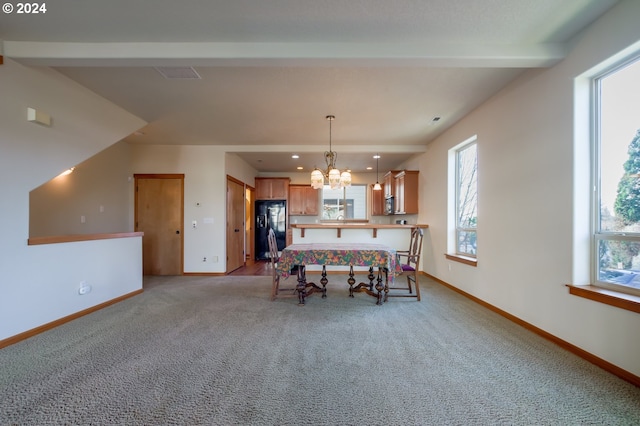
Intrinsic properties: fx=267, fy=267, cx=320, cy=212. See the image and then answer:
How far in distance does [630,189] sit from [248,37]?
3127 mm

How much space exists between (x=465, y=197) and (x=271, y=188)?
16.5ft

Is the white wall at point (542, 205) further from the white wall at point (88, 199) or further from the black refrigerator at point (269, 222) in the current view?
the white wall at point (88, 199)

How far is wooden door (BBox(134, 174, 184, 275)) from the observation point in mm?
5238

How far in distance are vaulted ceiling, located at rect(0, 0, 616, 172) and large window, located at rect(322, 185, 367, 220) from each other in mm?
4646

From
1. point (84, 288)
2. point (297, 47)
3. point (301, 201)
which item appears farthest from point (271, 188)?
point (297, 47)

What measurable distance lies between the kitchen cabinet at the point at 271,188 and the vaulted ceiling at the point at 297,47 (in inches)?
165

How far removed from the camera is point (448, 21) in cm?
202

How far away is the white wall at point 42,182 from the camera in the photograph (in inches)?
94.0

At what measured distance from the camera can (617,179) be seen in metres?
2.03

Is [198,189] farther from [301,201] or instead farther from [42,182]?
[301,201]

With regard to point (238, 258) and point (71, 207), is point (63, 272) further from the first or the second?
point (238, 258)

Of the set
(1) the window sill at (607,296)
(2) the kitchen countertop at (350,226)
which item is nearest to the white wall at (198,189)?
(2) the kitchen countertop at (350,226)

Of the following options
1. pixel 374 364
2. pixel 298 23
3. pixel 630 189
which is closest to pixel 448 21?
pixel 298 23

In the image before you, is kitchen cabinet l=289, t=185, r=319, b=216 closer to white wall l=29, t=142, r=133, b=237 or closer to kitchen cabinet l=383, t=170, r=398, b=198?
kitchen cabinet l=383, t=170, r=398, b=198
